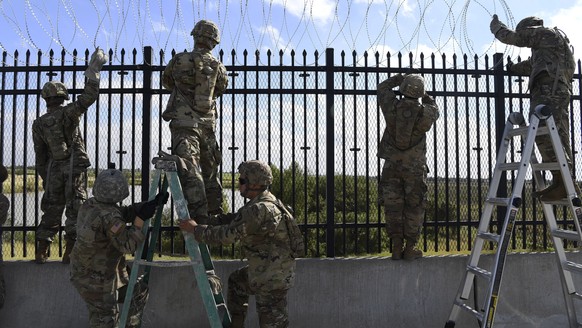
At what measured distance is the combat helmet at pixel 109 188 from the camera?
346 centimetres

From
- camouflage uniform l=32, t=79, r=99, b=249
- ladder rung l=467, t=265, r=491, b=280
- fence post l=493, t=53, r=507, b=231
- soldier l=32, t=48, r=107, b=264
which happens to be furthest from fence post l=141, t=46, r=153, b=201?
fence post l=493, t=53, r=507, b=231

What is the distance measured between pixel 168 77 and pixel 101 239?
176 centimetres

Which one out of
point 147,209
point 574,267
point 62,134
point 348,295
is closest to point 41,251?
point 62,134

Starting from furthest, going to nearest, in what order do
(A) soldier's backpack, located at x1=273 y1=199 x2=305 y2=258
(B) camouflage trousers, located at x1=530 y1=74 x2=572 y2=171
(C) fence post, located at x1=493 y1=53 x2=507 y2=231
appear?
(C) fence post, located at x1=493 y1=53 x2=507 y2=231
(B) camouflage trousers, located at x1=530 y1=74 x2=572 y2=171
(A) soldier's backpack, located at x1=273 y1=199 x2=305 y2=258

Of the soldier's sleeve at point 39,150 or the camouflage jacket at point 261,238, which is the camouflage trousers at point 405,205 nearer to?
the camouflage jacket at point 261,238

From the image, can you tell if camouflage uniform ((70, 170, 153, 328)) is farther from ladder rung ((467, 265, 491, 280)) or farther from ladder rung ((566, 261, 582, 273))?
ladder rung ((566, 261, 582, 273))

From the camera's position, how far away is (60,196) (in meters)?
4.82

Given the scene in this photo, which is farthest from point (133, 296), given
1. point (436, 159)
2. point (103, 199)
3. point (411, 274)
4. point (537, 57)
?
point (537, 57)

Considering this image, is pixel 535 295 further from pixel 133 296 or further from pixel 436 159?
pixel 133 296

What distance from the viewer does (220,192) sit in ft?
15.1

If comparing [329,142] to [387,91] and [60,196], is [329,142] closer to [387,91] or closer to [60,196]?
[387,91]

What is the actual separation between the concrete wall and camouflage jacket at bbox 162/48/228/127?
152 centimetres

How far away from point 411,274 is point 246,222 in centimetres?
229

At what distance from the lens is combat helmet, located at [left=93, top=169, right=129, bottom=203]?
3463mm
